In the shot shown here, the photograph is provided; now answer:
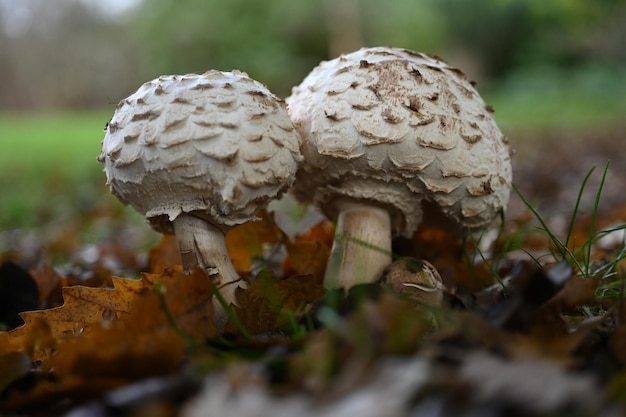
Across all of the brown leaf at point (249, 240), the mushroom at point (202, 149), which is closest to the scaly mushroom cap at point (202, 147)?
the mushroom at point (202, 149)

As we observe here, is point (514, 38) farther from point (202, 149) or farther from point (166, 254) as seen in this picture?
point (202, 149)

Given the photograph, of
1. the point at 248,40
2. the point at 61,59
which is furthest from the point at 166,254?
the point at 61,59

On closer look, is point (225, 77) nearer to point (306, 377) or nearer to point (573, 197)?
point (306, 377)

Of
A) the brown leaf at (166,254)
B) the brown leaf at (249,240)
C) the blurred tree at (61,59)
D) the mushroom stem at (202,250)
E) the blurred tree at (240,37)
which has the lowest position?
the mushroom stem at (202,250)

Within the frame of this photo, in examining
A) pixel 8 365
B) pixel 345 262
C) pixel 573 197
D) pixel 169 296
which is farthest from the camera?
pixel 573 197

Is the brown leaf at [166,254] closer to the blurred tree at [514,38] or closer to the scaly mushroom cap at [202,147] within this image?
the scaly mushroom cap at [202,147]

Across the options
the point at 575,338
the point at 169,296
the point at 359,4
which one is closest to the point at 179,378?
the point at 169,296
